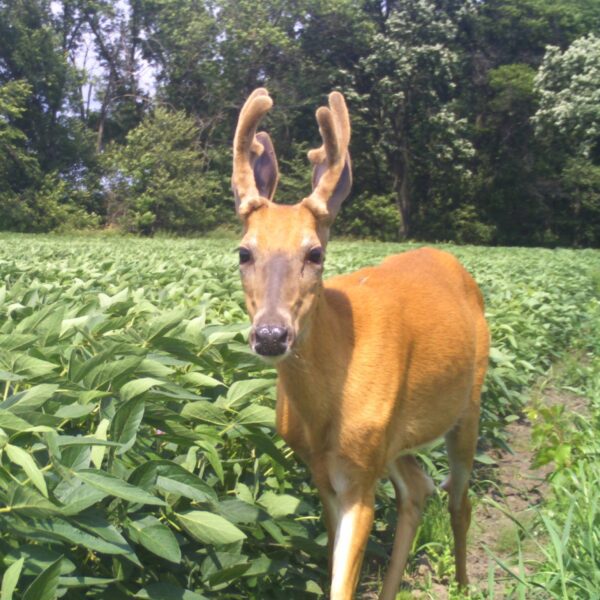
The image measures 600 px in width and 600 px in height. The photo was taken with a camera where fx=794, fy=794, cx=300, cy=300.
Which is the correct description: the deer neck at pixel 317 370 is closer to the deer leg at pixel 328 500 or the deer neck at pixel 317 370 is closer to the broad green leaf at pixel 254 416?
the broad green leaf at pixel 254 416

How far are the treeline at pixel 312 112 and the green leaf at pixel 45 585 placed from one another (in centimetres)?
4198

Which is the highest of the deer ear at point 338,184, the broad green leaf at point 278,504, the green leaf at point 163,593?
the deer ear at point 338,184

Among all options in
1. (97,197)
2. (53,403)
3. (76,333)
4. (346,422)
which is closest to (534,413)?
(346,422)

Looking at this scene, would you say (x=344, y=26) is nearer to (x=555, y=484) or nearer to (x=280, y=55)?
(x=280, y=55)

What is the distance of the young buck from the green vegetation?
0.62ft

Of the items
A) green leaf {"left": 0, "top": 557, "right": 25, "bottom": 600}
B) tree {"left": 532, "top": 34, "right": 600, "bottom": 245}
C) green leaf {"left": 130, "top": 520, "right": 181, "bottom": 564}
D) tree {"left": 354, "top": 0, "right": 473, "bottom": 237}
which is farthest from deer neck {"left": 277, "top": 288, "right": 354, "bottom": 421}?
tree {"left": 354, "top": 0, "right": 473, "bottom": 237}

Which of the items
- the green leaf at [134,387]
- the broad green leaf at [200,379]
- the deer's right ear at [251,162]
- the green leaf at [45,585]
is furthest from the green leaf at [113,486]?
the deer's right ear at [251,162]

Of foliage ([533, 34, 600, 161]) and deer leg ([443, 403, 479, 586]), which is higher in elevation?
foliage ([533, 34, 600, 161])

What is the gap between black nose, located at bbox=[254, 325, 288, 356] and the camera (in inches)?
103

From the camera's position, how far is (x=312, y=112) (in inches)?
2016

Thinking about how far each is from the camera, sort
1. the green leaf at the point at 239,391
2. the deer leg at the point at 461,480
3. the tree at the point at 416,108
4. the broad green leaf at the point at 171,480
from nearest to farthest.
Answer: the broad green leaf at the point at 171,480 < the green leaf at the point at 239,391 < the deer leg at the point at 461,480 < the tree at the point at 416,108

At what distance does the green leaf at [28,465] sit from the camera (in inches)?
71.9

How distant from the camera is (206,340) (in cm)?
329

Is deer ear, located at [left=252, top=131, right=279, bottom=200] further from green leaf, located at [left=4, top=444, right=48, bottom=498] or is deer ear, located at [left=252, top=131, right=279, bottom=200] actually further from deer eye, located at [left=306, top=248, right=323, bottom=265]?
green leaf, located at [left=4, top=444, right=48, bottom=498]
